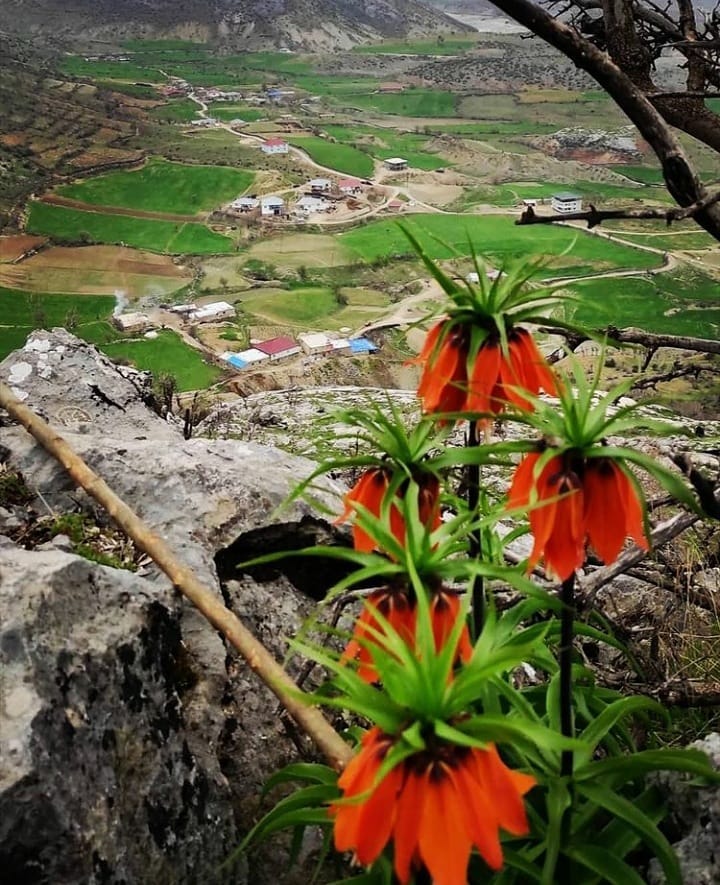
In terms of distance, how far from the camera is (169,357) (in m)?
45.1

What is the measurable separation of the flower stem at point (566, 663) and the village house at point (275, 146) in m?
88.4

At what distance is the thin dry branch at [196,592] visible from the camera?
5.31 ft

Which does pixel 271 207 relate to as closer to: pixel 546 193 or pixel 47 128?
pixel 546 193

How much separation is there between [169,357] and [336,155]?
4738 cm

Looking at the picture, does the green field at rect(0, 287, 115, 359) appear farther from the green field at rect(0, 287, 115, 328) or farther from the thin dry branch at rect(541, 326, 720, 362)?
the thin dry branch at rect(541, 326, 720, 362)

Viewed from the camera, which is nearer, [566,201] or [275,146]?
[566,201]

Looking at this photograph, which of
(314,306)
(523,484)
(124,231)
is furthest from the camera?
(124,231)

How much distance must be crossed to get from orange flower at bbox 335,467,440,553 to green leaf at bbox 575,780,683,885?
591 millimetres

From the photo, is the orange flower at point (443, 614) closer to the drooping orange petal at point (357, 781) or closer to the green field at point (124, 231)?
the drooping orange petal at point (357, 781)

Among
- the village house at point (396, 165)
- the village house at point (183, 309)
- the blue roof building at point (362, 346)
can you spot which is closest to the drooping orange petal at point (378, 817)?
the blue roof building at point (362, 346)

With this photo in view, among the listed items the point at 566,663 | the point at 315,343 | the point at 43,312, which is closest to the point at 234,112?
the point at 43,312

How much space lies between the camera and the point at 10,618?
1.82 meters

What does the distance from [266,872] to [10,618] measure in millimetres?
989

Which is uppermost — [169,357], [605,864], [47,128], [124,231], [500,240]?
[605,864]
